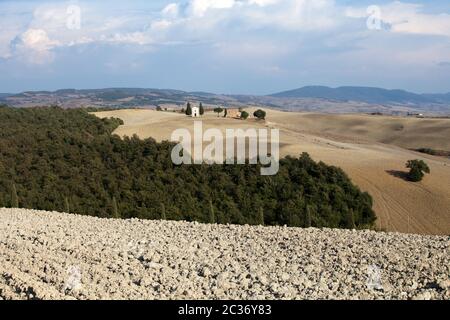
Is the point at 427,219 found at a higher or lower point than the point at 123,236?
lower

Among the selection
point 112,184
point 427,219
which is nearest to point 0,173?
point 112,184

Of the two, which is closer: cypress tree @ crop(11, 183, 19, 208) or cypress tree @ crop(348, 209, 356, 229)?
cypress tree @ crop(348, 209, 356, 229)

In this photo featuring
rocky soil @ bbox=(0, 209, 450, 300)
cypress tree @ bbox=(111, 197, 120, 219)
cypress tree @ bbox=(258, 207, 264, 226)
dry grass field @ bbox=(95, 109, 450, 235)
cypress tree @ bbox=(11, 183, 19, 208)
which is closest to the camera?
rocky soil @ bbox=(0, 209, 450, 300)

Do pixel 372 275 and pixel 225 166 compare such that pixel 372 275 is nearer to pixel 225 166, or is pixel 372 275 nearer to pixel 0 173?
pixel 225 166

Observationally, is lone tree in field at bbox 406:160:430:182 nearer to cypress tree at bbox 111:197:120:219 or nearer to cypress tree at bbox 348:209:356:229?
cypress tree at bbox 348:209:356:229

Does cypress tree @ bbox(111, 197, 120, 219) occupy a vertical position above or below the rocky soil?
below

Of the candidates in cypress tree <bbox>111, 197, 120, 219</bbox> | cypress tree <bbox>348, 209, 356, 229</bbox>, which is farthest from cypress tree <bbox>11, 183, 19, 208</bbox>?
cypress tree <bbox>348, 209, 356, 229</bbox>
